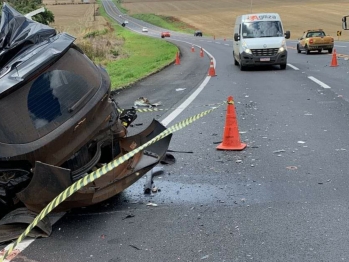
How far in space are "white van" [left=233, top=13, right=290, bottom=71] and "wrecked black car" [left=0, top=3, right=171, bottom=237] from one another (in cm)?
1674

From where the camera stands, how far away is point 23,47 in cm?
504

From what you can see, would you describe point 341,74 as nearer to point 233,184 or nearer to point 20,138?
point 233,184

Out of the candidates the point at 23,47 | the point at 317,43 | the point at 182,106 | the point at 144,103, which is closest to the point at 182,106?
the point at 182,106

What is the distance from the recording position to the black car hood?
14.3 ft

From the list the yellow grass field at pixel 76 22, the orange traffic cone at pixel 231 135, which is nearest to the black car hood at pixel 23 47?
the orange traffic cone at pixel 231 135

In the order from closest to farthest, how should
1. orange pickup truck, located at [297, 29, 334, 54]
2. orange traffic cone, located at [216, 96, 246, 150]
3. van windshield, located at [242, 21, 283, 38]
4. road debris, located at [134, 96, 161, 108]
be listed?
orange traffic cone, located at [216, 96, 246, 150], road debris, located at [134, 96, 161, 108], van windshield, located at [242, 21, 283, 38], orange pickup truck, located at [297, 29, 334, 54]

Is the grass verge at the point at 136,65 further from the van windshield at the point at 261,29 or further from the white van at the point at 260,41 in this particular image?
the van windshield at the point at 261,29

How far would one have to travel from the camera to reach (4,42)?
5008 millimetres

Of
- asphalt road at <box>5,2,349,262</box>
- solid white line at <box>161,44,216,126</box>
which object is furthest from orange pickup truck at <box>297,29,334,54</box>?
asphalt road at <box>5,2,349,262</box>

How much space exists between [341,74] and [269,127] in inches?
415

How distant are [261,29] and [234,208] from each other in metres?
18.4

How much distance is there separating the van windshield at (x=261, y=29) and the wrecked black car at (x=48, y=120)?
17902mm

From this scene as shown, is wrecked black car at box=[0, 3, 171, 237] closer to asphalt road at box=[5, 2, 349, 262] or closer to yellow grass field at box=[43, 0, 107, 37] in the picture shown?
asphalt road at box=[5, 2, 349, 262]

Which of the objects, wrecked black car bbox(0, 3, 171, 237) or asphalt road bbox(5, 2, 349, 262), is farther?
wrecked black car bbox(0, 3, 171, 237)
